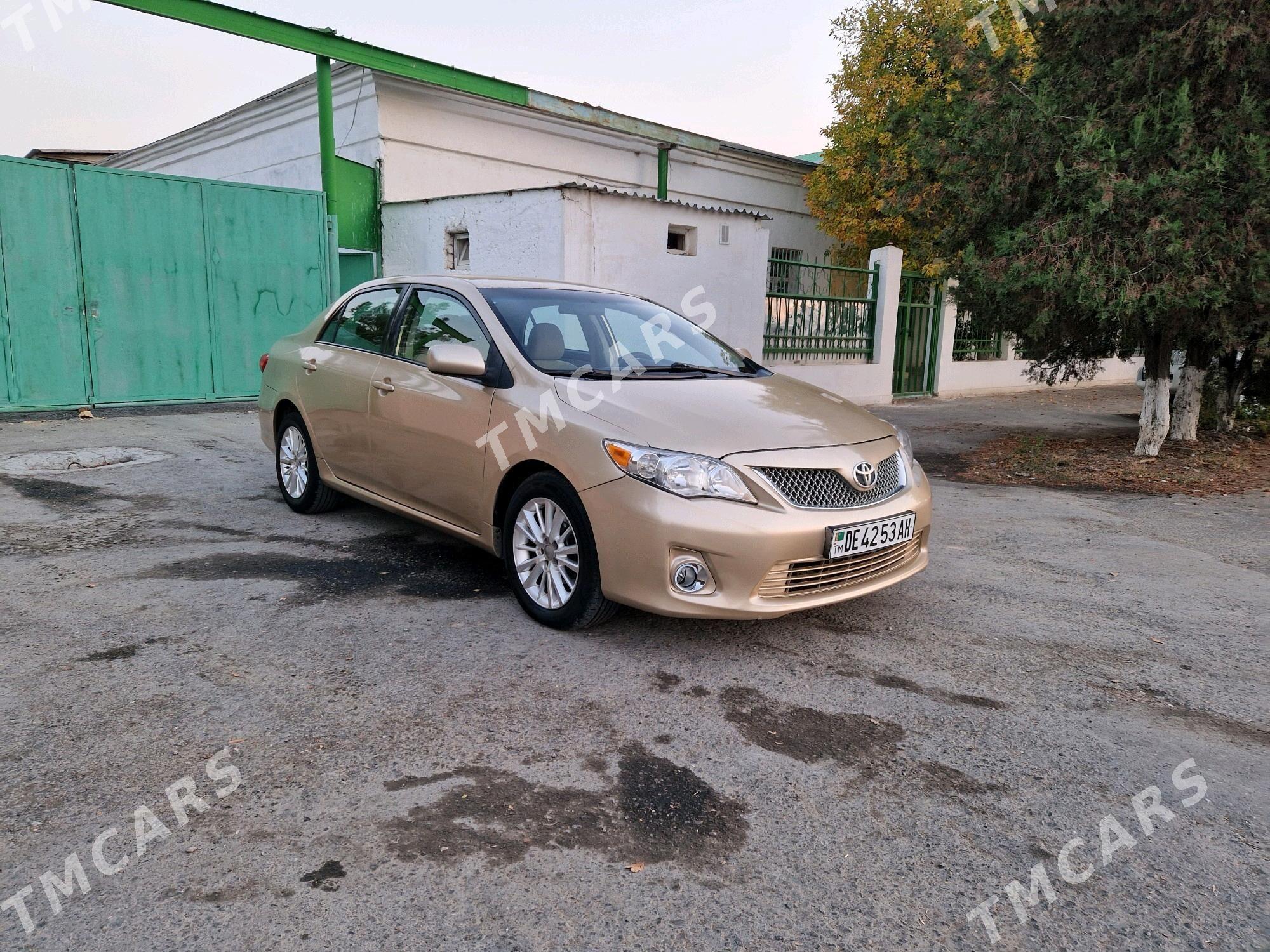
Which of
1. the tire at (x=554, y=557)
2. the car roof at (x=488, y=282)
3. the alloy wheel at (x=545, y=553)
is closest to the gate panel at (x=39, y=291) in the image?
the car roof at (x=488, y=282)

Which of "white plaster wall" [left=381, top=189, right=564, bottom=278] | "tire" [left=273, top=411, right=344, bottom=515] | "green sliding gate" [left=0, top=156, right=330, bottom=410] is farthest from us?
"white plaster wall" [left=381, top=189, right=564, bottom=278]

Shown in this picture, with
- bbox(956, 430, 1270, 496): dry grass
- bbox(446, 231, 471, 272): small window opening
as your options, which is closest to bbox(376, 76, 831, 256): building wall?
bbox(446, 231, 471, 272): small window opening

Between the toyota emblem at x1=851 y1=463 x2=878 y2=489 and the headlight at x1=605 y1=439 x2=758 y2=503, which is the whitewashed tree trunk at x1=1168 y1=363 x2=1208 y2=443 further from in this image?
the headlight at x1=605 y1=439 x2=758 y2=503

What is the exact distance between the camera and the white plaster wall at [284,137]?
13289 mm

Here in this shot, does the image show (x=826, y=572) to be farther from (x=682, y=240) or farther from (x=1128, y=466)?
(x=682, y=240)

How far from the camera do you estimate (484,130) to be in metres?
14.4

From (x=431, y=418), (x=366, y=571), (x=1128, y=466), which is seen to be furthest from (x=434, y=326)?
(x=1128, y=466)

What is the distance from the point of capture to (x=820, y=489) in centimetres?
380

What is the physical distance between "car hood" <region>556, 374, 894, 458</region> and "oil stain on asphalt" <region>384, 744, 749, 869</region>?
4.59 ft

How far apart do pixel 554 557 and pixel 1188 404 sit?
8.62 m

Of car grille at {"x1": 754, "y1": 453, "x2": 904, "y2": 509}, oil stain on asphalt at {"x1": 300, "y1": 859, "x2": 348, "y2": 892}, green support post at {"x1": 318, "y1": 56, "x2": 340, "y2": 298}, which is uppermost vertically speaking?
green support post at {"x1": 318, "y1": 56, "x2": 340, "y2": 298}

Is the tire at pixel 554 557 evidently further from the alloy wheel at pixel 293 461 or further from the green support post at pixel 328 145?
the green support post at pixel 328 145

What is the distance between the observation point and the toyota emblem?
153 inches

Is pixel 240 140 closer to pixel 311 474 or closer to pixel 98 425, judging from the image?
pixel 98 425
